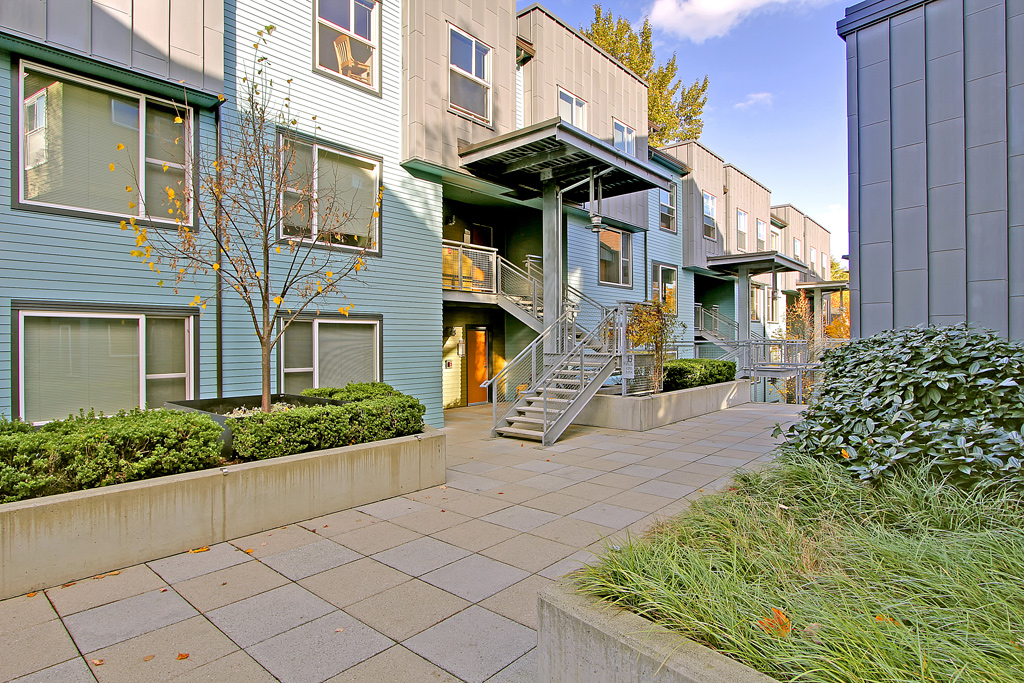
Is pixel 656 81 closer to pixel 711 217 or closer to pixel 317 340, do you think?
pixel 711 217

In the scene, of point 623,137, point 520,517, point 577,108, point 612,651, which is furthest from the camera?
point 623,137

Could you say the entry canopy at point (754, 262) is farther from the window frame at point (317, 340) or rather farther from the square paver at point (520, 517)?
the square paver at point (520, 517)

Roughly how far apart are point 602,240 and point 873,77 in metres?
11.1

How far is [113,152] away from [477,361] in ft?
29.8

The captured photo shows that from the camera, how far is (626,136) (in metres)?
16.6

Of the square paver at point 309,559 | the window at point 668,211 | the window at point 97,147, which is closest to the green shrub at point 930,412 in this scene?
the square paver at point 309,559

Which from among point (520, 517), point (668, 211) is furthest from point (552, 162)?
point (668, 211)

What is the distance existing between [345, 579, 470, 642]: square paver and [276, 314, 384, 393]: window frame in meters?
5.17

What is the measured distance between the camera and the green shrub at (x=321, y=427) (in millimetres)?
5391

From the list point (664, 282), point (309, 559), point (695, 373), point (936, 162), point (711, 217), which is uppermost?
point (711, 217)

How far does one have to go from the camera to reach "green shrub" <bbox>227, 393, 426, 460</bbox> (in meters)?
5.39

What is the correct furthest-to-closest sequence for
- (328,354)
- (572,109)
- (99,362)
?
(572,109)
(328,354)
(99,362)

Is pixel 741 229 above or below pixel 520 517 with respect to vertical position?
above

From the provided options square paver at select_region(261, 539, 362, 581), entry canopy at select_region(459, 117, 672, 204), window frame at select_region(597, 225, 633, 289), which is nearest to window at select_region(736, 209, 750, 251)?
window frame at select_region(597, 225, 633, 289)
